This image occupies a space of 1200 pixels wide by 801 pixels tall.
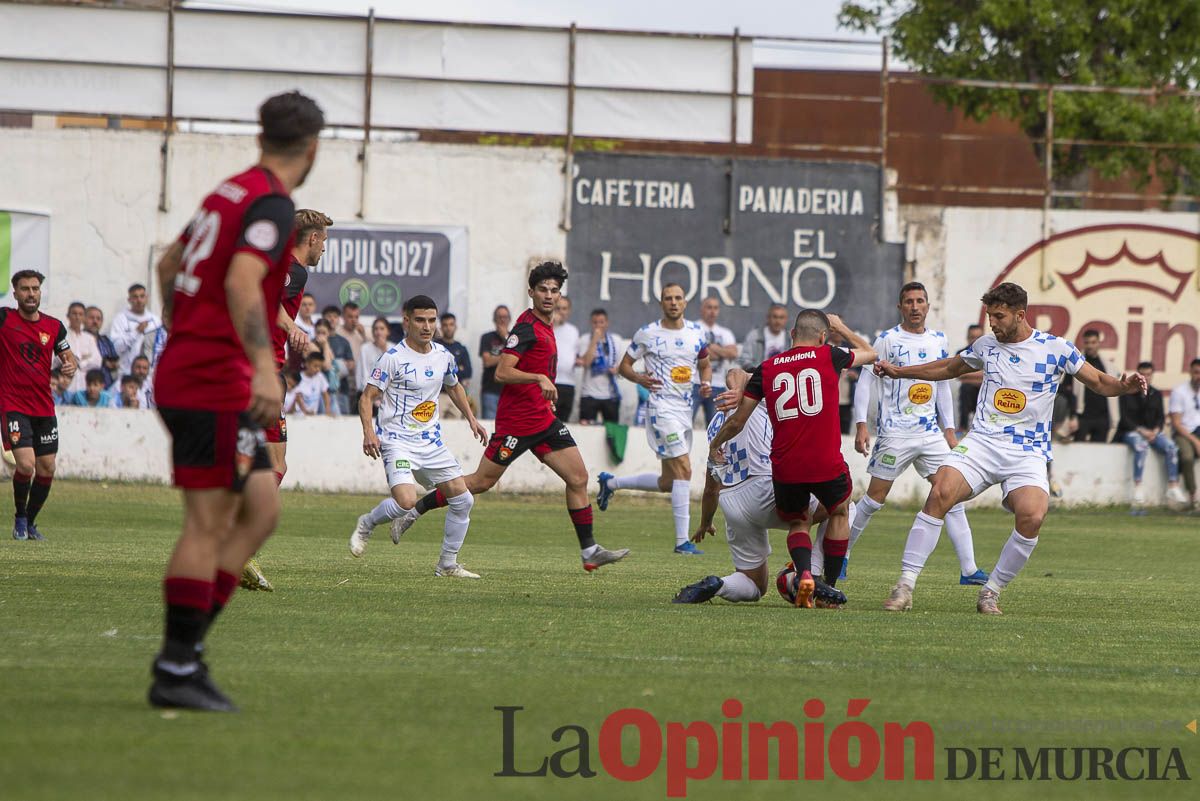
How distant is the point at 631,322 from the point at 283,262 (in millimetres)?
19916

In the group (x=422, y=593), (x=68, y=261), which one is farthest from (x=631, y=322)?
(x=422, y=593)

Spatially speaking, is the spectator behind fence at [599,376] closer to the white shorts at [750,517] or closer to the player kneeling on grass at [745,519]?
the player kneeling on grass at [745,519]

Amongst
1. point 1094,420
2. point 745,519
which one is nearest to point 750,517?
point 745,519

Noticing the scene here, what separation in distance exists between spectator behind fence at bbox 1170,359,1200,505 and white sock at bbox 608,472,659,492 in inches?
409

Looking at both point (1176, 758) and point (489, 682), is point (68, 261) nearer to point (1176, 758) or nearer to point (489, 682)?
point (489, 682)

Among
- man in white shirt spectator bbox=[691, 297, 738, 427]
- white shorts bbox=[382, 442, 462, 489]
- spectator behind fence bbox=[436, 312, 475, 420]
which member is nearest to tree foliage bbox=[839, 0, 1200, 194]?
man in white shirt spectator bbox=[691, 297, 738, 427]

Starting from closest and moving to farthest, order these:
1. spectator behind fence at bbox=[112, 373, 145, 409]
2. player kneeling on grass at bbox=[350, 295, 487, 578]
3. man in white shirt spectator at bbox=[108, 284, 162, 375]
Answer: player kneeling on grass at bbox=[350, 295, 487, 578] → spectator behind fence at bbox=[112, 373, 145, 409] → man in white shirt spectator at bbox=[108, 284, 162, 375]

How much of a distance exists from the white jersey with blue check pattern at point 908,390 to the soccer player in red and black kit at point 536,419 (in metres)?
3.11

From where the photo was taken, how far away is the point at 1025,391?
10.5 m

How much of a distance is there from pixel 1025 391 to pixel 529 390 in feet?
12.4

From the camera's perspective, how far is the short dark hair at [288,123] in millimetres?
5805

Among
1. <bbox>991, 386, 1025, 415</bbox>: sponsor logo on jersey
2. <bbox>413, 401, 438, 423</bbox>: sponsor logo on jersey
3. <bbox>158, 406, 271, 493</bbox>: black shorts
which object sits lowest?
<bbox>413, 401, 438, 423</bbox>: sponsor logo on jersey

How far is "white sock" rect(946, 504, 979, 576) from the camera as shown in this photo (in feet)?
42.6

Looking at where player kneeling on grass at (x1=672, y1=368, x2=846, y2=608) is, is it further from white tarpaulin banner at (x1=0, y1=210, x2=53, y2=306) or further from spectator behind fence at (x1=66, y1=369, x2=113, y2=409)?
white tarpaulin banner at (x1=0, y1=210, x2=53, y2=306)
